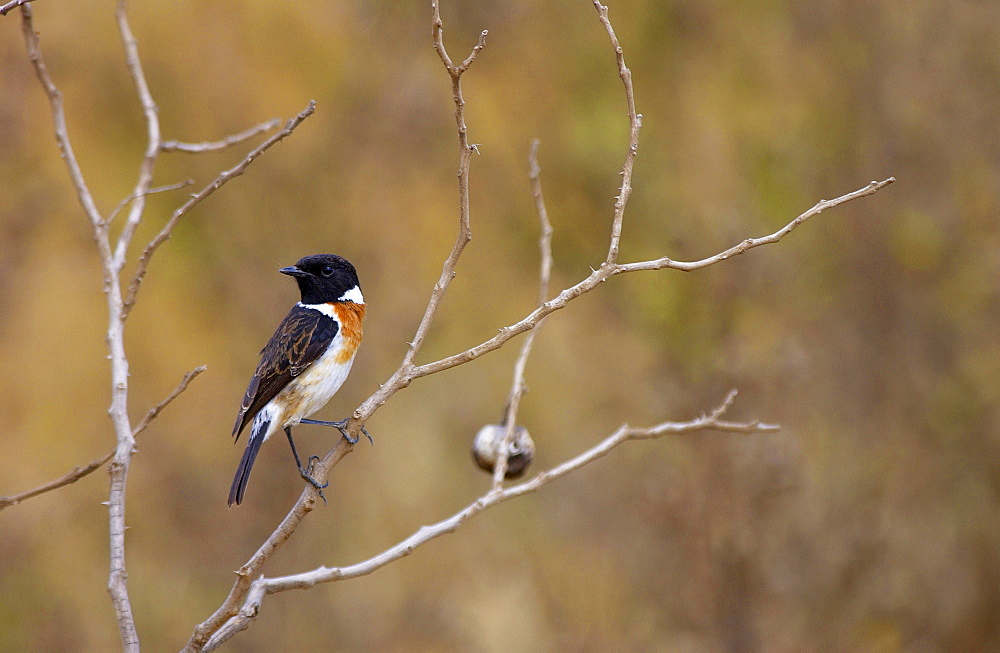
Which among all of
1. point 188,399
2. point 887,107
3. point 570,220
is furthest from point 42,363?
point 887,107

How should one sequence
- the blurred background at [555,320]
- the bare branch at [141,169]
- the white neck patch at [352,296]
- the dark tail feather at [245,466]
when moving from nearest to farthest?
the bare branch at [141,169], the dark tail feather at [245,466], the white neck patch at [352,296], the blurred background at [555,320]

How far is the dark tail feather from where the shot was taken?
A: 3.03 meters

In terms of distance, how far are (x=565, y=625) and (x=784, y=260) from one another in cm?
326

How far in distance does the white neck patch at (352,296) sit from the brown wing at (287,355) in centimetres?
19

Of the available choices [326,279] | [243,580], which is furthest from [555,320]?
[243,580]

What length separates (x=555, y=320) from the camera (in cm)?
941

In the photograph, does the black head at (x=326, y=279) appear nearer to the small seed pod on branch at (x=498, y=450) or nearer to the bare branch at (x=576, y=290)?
the small seed pod on branch at (x=498, y=450)

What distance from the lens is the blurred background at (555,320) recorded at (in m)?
5.49

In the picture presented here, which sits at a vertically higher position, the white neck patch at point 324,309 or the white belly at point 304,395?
the white neck patch at point 324,309

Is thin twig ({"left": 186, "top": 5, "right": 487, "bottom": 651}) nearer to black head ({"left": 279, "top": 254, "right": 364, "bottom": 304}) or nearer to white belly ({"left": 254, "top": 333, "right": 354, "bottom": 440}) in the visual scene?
white belly ({"left": 254, "top": 333, "right": 354, "bottom": 440})

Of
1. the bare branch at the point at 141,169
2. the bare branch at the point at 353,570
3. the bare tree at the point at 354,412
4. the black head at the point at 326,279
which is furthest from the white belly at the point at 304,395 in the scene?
the bare branch at the point at 353,570

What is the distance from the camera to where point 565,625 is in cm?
598

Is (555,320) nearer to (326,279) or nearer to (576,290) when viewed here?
(326,279)

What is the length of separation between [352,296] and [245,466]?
106 cm
